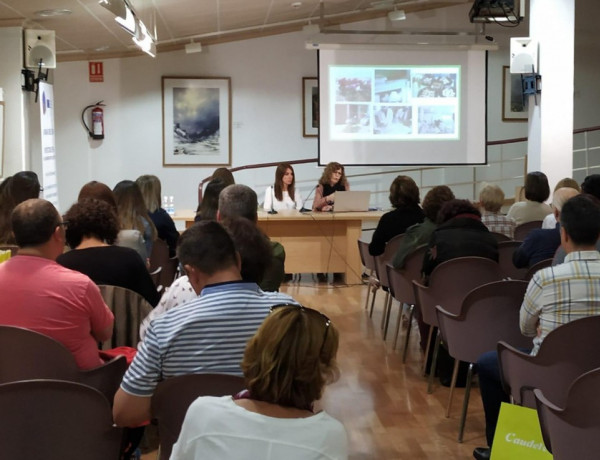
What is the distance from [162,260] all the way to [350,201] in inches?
133

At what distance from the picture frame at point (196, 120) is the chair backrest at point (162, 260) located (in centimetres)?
627

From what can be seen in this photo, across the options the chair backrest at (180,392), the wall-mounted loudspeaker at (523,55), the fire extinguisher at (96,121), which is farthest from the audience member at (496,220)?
the fire extinguisher at (96,121)

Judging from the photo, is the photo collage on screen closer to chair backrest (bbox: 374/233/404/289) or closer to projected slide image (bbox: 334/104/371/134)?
projected slide image (bbox: 334/104/371/134)

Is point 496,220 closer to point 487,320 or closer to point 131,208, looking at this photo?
point 487,320

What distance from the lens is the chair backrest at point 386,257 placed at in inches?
254

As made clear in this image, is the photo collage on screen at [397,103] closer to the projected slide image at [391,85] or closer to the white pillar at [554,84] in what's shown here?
the projected slide image at [391,85]

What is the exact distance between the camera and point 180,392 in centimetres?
239

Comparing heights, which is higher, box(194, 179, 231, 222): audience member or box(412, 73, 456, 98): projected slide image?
box(412, 73, 456, 98): projected slide image

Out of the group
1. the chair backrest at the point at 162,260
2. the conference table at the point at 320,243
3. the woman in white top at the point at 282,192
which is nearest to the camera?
the chair backrest at the point at 162,260

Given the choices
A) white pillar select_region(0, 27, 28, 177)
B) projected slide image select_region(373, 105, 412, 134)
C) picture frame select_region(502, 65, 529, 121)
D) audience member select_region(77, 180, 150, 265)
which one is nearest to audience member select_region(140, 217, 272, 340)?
audience member select_region(77, 180, 150, 265)

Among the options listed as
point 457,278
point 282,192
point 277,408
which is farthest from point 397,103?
point 277,408

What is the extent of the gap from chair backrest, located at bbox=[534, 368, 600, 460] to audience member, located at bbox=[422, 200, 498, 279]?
→ 2571mm

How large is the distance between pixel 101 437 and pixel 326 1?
8.99m

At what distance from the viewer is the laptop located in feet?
29.0
